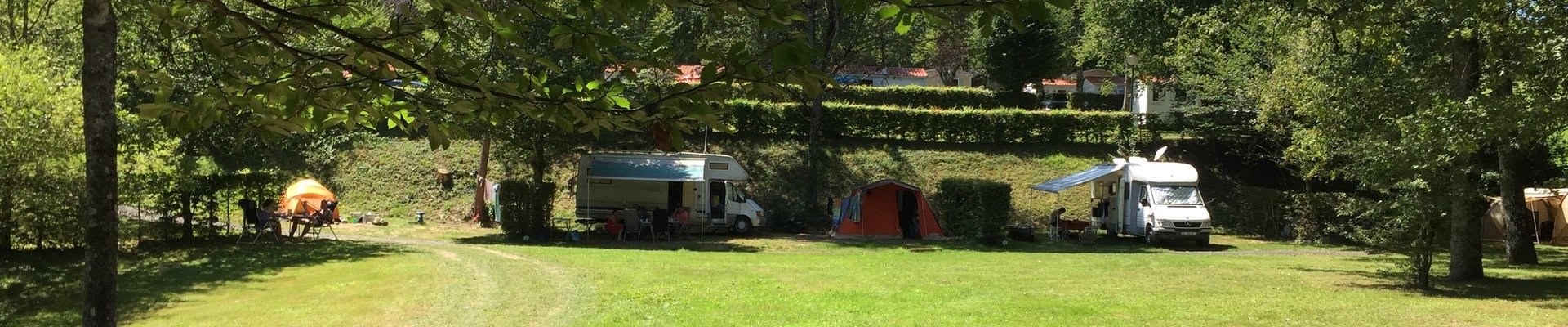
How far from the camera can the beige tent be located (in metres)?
22.0

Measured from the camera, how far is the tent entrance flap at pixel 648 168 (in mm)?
21203

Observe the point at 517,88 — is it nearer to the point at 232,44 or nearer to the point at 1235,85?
the point at 232,44

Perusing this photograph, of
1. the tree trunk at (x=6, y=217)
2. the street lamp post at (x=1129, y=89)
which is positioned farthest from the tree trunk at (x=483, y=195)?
the street lamp post at (x=1129, y=89)

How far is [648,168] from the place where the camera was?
21578 millimetres

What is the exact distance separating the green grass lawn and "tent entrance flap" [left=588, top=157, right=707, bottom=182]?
12.7 feet

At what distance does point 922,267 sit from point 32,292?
1016 cm

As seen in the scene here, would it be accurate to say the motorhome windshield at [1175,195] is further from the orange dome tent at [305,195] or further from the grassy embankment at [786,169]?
the orange dome tent at [305,195]

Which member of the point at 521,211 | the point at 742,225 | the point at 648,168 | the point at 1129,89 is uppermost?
the point at 1129,89

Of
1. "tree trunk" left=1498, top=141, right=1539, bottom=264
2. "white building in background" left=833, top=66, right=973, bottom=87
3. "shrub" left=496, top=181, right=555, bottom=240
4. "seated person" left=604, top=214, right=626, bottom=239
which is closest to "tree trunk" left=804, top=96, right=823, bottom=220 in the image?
"seated person" left=604, top=214, right=626, bottom=239

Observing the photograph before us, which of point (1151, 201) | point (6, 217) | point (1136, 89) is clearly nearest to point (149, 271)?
point (6, 217)

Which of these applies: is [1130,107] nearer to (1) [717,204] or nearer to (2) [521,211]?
(1) [717,204]

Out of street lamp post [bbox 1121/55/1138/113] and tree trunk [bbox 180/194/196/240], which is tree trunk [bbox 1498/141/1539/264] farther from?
tree trunk [bbox 180/194/196/240]

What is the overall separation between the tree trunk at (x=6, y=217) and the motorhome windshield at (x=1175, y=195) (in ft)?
60.5

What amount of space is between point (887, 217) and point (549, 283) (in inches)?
449
